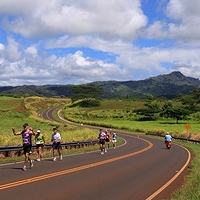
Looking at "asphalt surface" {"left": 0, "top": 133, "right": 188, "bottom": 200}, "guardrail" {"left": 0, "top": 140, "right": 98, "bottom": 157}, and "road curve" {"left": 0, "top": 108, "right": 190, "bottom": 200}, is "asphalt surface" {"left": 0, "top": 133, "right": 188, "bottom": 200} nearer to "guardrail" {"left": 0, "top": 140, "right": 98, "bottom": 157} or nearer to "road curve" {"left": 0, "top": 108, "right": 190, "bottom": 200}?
"road curve" {"left": 0, "top": 108, "right": 190, "bottom": 200}

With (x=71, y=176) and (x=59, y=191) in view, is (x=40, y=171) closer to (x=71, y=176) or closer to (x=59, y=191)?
(x=71, y=176)

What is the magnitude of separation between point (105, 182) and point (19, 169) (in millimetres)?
3999

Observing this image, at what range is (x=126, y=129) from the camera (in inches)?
2657

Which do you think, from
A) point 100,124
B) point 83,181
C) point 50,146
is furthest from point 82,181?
point 100,124

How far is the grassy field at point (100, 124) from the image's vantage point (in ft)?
47.5

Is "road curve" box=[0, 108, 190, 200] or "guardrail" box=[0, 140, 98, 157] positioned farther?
"guardrail" box=[0, 140, 98, 157]

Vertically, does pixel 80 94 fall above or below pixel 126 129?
above

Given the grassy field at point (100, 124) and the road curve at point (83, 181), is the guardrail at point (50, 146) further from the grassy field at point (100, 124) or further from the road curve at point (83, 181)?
the road curve at point (83, 181)

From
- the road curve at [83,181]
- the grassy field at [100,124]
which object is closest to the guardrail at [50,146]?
the grassy field at [100,124]

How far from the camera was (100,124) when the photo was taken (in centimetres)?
7231

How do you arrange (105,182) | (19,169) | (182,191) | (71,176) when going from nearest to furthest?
1. (182,191)
2. (105,182)
3. (71,176)
4. (19,169)

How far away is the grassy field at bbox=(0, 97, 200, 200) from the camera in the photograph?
47.5 feet

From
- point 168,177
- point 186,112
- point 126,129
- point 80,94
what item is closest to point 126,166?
point 168,177

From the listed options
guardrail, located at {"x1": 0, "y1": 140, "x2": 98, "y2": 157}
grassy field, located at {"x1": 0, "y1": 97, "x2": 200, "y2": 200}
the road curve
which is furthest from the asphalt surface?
guardrail, located at {"x1": 0, "y1": 140, "x2": 98, "y2": 157}
